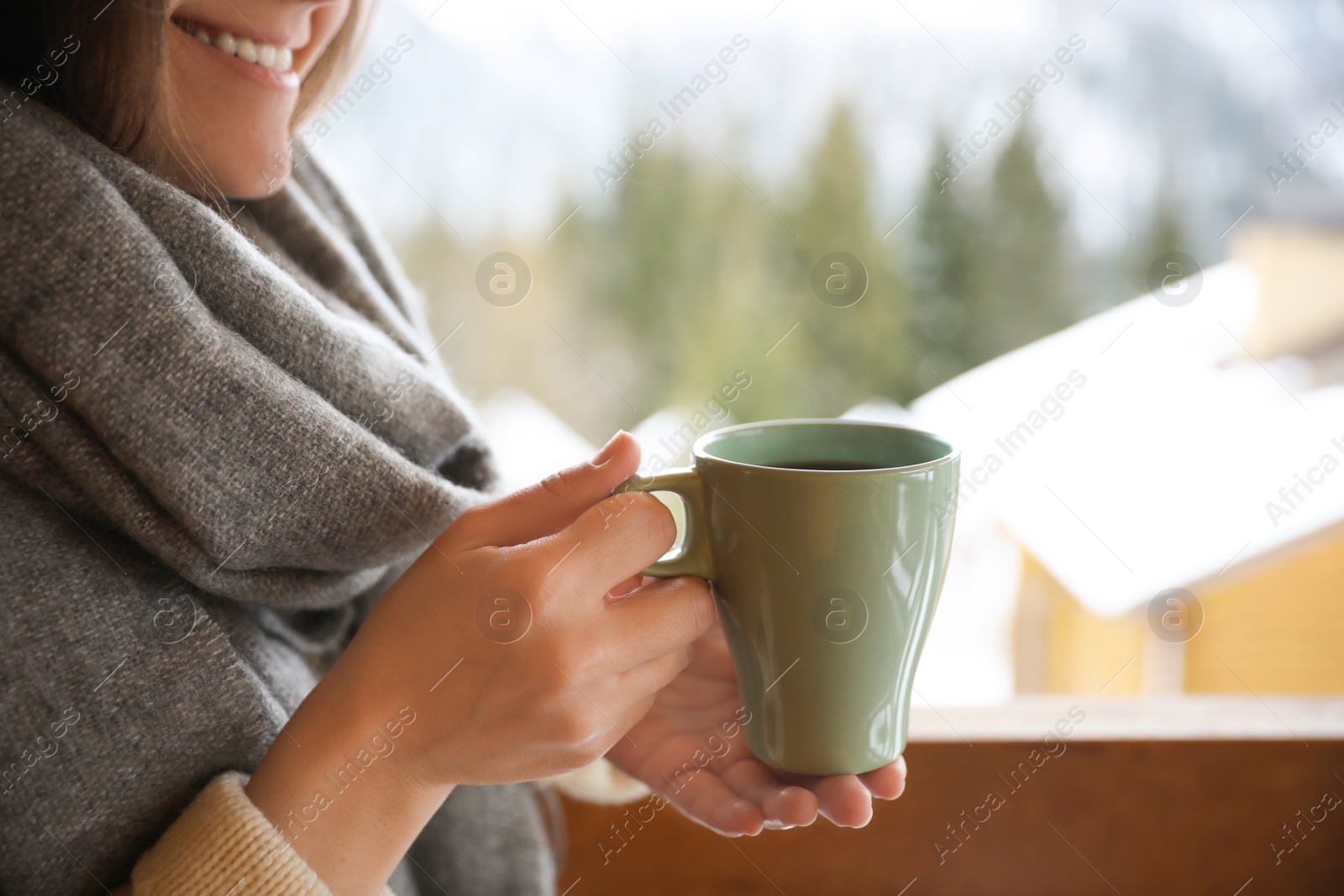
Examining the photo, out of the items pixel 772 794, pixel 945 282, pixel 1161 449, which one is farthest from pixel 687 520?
pixel 945 282

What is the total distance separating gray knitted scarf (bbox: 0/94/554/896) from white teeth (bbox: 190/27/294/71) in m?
0.11

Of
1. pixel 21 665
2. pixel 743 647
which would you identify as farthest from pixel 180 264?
pixel 743 647

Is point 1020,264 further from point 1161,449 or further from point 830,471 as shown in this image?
point 830,471

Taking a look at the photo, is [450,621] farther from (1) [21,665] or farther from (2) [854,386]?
(2) [854,386]

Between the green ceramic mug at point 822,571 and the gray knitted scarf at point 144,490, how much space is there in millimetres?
198

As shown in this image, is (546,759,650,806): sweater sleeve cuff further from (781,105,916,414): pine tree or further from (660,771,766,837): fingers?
(781,105,916,414): pine tree

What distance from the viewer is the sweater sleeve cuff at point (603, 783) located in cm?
74

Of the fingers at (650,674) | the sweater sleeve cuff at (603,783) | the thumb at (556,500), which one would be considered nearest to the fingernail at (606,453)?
the thumb at (556,500)

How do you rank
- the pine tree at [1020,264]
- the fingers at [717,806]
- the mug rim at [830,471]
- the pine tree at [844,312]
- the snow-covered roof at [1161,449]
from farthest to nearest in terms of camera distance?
the pine tree at [844,312], the pine tree at [1020,264], the snow-covered roof at [1161,449], the fingers at [717,806], the mug rim at [830,471]

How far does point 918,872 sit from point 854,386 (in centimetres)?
161

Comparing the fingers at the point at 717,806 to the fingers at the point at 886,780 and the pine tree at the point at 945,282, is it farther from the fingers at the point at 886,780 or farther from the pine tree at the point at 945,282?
the pine tree at the point at 945,282

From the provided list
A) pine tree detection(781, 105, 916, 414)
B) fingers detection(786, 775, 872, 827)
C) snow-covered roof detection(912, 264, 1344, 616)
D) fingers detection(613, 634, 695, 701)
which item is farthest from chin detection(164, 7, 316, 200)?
pine tree detection(781, 105, 916, 414)

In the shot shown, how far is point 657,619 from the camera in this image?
505 millimetres

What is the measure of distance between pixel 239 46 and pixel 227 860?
49 cm
